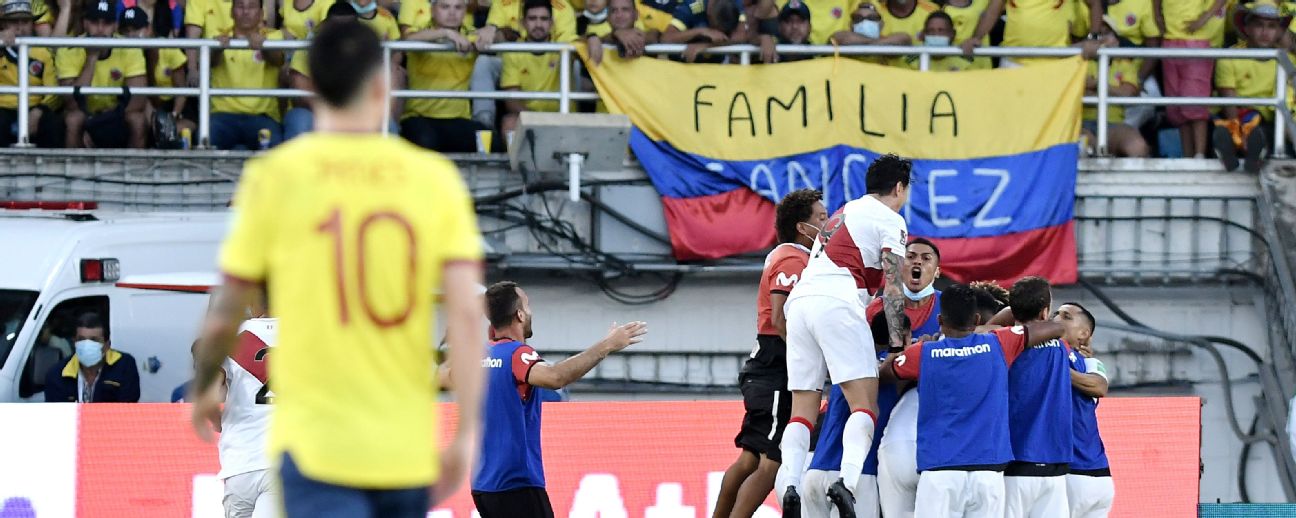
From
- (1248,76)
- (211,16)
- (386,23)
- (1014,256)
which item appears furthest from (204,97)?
(1248,76)

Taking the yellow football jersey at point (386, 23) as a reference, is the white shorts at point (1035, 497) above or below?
below

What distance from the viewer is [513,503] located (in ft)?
28.6

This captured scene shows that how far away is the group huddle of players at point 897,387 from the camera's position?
8.58 metres

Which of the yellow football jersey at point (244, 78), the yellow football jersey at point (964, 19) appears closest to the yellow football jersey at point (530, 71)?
the yellow football jersey at point (244, 78)

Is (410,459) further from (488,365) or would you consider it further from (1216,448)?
(1216,448)

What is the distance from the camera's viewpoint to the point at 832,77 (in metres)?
15.7

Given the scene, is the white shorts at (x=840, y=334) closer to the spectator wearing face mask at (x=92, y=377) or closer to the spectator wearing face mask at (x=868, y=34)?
the spectator wearing face mask at (x=92, y=377)

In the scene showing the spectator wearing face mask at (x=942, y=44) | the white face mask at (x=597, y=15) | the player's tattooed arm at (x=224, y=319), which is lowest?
the player's tattooed arm at (x=224, y=319)

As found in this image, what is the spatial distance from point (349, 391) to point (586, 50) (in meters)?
11.6

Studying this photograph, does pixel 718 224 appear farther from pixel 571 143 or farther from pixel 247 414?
pixel 247 414

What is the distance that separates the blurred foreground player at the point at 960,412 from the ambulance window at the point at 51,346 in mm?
7265

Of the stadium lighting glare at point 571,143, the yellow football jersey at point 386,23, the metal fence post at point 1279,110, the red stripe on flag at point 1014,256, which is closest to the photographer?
Answer: the stadium lighting glare at point 571,143

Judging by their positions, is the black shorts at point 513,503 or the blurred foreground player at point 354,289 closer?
the blurred foreground player at point 354,289

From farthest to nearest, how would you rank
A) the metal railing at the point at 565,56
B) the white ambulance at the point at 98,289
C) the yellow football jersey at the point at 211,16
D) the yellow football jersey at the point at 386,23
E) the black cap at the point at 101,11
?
the yellow football jersey at the point at 211,16, the yellow football jersey at the point at 386,23, the black cap at the point at 101,11, the metal railing at the point at 565,56, the white ambulance at the point at 98,289
